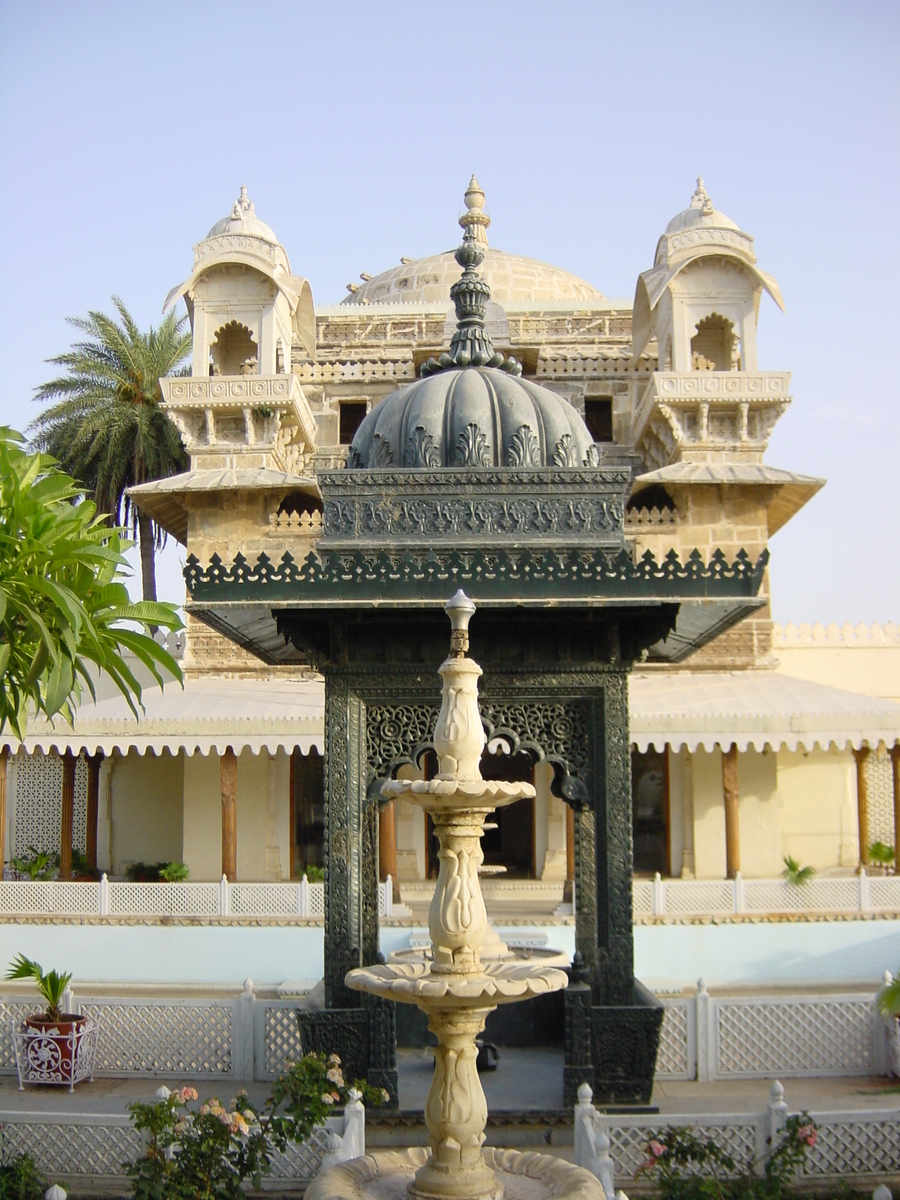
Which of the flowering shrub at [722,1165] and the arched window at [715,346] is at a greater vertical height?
the arched window at [715,346]

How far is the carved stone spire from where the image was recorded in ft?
27.8

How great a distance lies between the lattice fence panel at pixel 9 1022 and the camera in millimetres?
9281

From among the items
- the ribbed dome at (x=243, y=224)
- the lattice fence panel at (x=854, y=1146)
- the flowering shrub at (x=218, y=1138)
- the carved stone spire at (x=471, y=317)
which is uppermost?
the ribbed dome at (x=243, y=224)

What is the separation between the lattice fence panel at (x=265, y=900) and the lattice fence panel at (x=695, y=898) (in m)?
4.43

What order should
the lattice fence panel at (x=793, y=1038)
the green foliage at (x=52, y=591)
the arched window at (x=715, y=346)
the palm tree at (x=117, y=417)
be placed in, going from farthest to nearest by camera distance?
the palm tree at (x=117, y=417)
the arched window at (x=715, y=346)
the lattice fence panel at (x=793, y=1038)
the green foliage at (x=52, y=591)

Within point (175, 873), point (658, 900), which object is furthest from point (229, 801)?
point (658, 900)

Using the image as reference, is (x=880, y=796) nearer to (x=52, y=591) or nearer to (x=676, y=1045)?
(x=676, y=1045)

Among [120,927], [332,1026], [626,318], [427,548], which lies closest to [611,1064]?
[332,1026]

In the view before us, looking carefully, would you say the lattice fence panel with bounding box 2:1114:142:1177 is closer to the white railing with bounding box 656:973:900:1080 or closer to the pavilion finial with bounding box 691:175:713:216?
the white railing with bounding box 656:973:900:1080

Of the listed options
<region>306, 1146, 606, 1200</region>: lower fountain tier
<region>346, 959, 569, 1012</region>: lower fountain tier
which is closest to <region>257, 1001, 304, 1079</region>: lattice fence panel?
<region>306, 1146, 606, 1200</region>: lower fountain tier

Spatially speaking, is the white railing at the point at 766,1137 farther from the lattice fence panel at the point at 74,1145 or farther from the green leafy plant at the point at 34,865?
the green leafy plant at the point at 34,865

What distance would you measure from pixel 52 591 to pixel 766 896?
10.7 meters

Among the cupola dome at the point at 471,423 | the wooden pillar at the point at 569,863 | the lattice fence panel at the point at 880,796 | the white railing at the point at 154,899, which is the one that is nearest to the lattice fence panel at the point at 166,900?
the white railing at the point at 154,899

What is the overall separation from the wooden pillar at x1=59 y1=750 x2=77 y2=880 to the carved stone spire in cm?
1065
